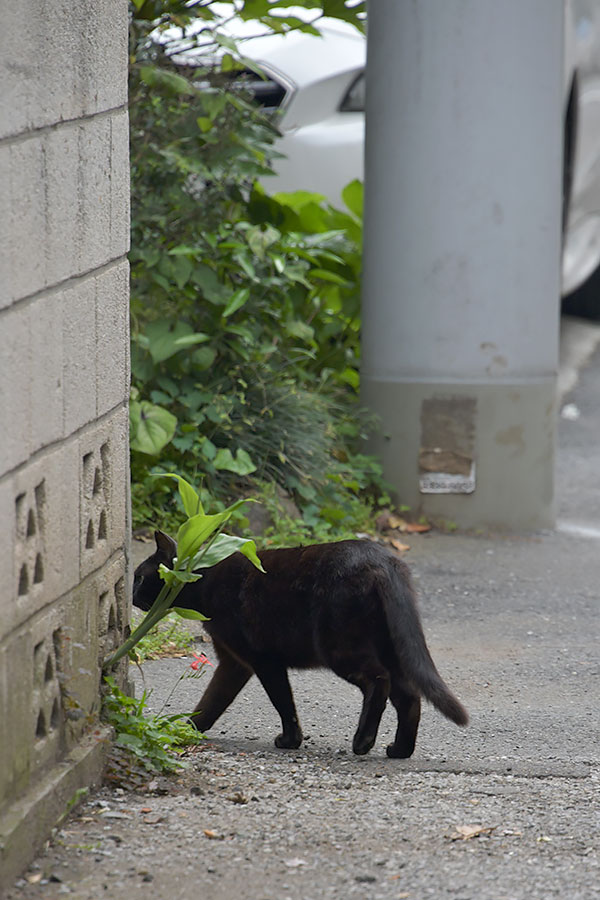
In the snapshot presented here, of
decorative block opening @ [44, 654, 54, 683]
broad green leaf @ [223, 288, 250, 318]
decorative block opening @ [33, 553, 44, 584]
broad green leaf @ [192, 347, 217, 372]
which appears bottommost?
decorative block opening @ [44, 654, 54, 683]

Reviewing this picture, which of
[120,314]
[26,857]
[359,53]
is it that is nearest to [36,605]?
[26,857]

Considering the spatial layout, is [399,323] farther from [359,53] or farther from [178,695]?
[178,695]

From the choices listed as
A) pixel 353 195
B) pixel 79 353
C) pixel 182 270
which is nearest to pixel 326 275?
pixel 353 195

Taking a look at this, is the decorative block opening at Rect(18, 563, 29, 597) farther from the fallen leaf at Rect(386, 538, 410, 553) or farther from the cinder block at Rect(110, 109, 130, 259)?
the fallen leaf at Rect(386, 538, 410, 553)

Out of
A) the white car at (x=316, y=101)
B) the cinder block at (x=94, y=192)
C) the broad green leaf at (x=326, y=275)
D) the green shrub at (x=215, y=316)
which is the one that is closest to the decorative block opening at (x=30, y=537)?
the cinder block at (x=94, y=192)

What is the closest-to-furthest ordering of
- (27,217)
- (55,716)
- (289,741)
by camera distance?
1. (27,217)
2. (55,716)
3. (289,741)

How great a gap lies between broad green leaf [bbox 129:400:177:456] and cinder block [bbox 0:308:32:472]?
299 centimetres

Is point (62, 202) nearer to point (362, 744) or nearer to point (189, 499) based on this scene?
point (189, 499)

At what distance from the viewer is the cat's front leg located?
3.54 meters

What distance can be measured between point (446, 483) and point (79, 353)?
12.7 ft

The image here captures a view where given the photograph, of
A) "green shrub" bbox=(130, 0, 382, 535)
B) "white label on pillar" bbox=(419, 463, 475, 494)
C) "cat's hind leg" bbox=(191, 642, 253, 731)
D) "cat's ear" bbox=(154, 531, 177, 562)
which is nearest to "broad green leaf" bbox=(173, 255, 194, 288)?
"green shrub" bbox=(130, 0, 382, 535)

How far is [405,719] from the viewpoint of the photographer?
347 centimetres

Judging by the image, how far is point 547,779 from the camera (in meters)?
3.31

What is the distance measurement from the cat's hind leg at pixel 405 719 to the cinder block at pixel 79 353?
1.23 m
